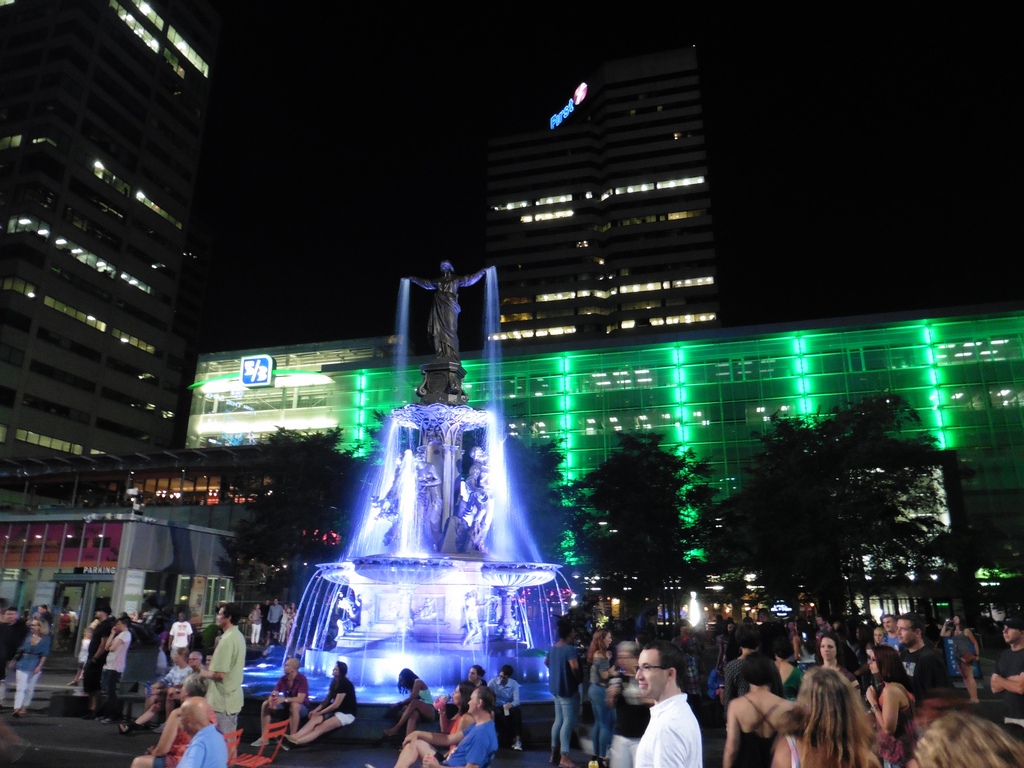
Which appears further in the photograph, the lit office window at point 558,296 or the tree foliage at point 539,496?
the lit office window at point 558,296

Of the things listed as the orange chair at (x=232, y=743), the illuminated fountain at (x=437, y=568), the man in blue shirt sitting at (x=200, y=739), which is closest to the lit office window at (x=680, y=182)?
the illuminated fountain at (x=437, y=568)

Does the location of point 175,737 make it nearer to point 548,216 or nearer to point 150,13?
point 150,13

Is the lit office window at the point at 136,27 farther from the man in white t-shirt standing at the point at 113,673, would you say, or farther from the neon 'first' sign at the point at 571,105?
the man in white t-shirt standing at the point at 113,673

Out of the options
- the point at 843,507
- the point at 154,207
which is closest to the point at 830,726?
the point at 843,507

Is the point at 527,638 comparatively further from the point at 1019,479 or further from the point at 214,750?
the point at 1019,479

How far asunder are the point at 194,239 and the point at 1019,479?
105493mm

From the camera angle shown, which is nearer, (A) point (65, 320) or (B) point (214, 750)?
(B) point (214, 750)

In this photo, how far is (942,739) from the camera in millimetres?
2229

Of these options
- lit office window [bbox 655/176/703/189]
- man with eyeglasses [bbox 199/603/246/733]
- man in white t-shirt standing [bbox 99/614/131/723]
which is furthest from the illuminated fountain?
lit office window [bbox 655/176/703/189]

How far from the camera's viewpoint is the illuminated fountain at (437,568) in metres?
15.2

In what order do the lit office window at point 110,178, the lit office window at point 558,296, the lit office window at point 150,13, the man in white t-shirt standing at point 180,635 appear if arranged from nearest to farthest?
1. the man in white t-shirt standing at point 180,635
2. the lit office window at point 110,178
3. the lit office window at point 150,13
4. the lit office window at point 558,296

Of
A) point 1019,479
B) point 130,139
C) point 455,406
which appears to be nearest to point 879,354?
point 1019,479

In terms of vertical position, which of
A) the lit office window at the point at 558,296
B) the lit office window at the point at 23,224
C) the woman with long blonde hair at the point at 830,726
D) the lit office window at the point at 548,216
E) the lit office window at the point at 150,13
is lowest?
the woman with long blonde hair at the point at 830,726

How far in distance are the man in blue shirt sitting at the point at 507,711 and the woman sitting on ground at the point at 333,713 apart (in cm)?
208
